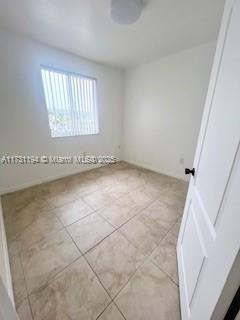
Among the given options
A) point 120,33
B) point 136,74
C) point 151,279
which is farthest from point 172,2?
point 151,279

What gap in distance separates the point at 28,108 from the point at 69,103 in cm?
76

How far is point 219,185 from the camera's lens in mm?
627

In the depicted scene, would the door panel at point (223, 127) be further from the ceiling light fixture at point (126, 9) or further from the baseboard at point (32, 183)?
the baseboard at point (32, 183)

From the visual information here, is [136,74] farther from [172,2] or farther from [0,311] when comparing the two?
[0,311]

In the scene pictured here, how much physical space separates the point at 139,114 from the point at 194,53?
1.50 meters

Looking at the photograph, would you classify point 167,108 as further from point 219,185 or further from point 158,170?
point 219,185

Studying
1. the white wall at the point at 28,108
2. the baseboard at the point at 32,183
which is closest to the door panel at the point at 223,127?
the white wall at the point at 28,108

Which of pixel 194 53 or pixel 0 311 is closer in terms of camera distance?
pixel 0 311

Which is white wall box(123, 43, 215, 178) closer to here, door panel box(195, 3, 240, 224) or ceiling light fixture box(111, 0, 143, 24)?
ceiling light fixture box(111, 0, 143, 24)

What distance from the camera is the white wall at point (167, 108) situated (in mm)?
2408

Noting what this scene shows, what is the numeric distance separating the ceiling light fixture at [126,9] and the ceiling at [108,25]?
103mm

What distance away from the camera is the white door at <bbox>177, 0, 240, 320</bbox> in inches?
20.0

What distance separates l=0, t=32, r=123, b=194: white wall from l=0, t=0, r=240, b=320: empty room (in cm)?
2

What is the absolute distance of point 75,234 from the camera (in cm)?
157
